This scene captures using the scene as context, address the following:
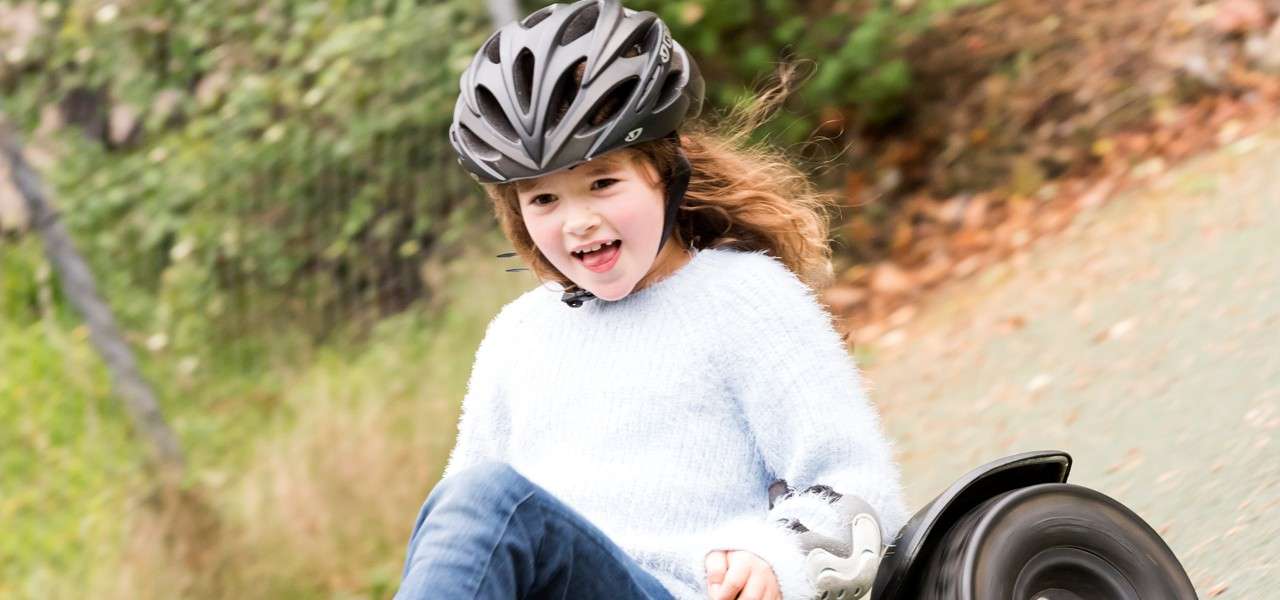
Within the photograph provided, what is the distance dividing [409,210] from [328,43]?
73cm

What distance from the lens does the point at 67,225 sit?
554cm

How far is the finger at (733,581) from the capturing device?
2369 mm

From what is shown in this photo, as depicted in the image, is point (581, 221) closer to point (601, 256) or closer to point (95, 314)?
point (601, 256)

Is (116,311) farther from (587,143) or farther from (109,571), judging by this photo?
(587,143)

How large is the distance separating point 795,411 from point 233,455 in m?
3.37

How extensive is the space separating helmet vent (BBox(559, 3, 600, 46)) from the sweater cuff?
3.13 ft

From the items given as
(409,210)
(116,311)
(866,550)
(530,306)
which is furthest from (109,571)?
(866,550)

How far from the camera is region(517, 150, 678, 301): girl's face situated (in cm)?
266

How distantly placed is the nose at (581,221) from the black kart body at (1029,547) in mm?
728

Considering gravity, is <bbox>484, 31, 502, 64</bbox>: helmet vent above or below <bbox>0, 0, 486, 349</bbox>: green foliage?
above

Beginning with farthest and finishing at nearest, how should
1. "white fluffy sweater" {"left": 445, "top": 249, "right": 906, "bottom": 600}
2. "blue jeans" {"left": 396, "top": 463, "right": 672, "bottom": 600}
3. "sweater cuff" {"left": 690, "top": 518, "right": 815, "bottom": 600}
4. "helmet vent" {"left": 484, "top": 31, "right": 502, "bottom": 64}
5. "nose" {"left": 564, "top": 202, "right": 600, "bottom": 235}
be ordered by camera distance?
1. "helmet vent" {"left": 484, "top": 31, "right": 502, "bottom": 64}
2. "nose" {"left": 564, "top": 202, "right": 600, "bottom": 235}
3. "white fluffy sweater" {"left": 445, "top": 249, "right": 906, "bottom": 600}
4. "sweater cuff" {"left": 690, "top": 518, "right": 815, "bottom": 600}
5. "blue jeans" {"left": 396, "top": 463, "right": 672, "bottom": 600}

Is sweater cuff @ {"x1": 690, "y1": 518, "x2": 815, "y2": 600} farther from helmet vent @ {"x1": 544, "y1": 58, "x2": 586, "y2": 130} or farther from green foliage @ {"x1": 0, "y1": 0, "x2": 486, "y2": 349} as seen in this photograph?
green foliage @ {"x1": 0, "y1": 0, "x2": 486, "y2": 349}

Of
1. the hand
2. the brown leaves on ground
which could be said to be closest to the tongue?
the hand

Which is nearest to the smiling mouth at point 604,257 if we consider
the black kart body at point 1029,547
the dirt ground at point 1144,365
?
the black kart body at point 1029,547
